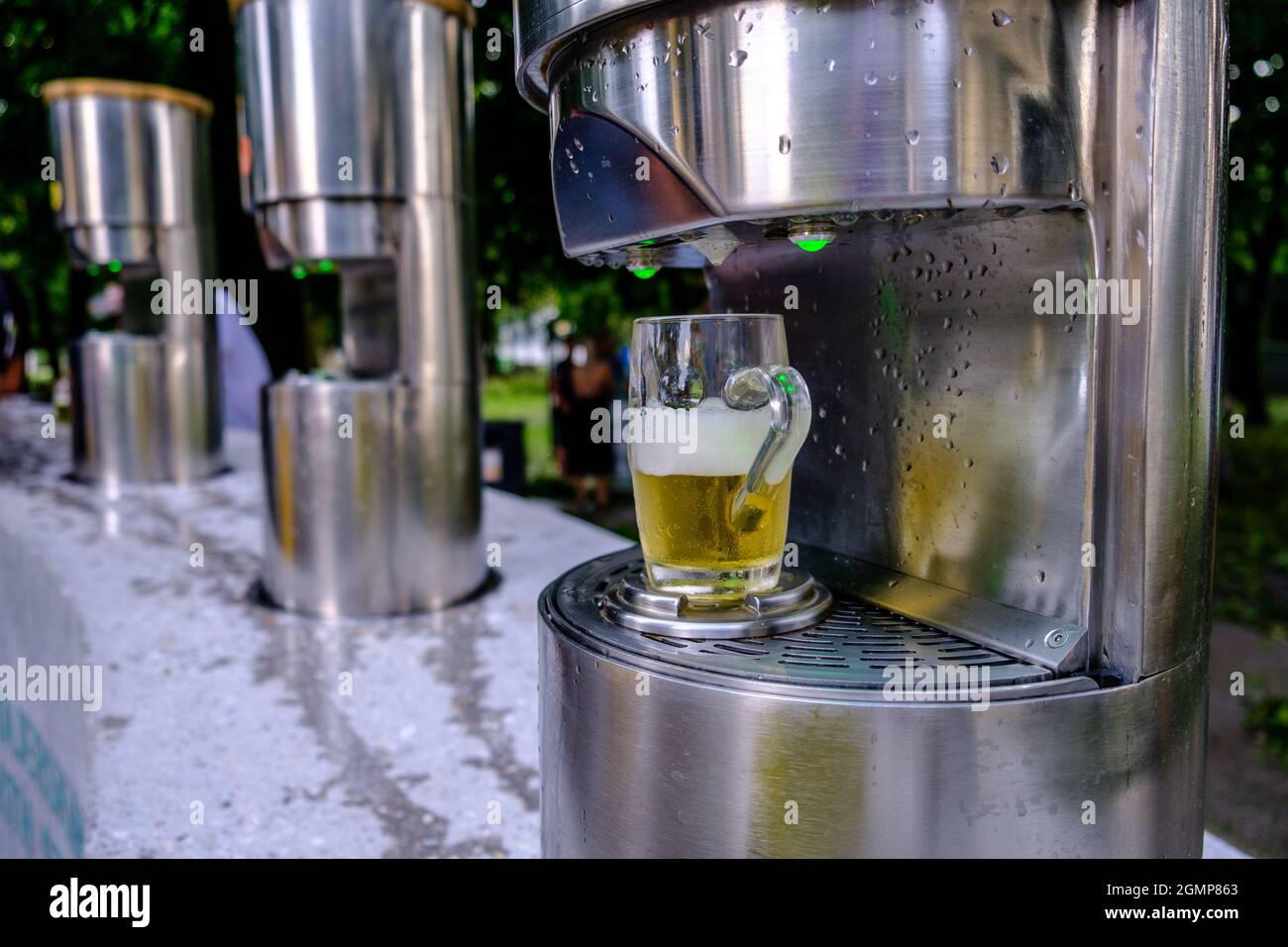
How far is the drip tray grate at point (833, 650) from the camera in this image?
3.14 feet

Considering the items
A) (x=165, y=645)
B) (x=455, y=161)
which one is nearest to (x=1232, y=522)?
(x=455, y=161)

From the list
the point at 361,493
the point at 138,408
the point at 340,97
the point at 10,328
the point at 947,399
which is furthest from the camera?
the point at 10,328

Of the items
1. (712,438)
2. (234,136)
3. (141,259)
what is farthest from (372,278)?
(234,136)

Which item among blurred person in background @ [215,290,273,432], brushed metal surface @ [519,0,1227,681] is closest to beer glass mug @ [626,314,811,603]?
brushed metal surface @ [519,0,1227,681]

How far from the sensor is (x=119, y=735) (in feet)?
7.36

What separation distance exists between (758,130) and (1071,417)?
1.35 feet

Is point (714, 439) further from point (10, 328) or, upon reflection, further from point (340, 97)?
point (10, 328)

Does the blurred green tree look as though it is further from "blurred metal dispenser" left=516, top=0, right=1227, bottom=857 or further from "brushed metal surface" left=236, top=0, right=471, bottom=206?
"brushed metal surface" left=236, top=0, right=471, bottom=206

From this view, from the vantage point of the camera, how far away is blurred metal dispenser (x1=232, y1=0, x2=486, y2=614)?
2988mm

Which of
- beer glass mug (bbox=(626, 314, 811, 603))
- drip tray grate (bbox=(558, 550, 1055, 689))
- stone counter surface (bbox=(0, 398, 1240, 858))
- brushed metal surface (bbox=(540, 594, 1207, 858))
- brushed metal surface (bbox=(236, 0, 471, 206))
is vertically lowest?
stone counter surface (bbox=(0, 398, 1240, 858))

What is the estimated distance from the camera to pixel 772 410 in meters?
1.05

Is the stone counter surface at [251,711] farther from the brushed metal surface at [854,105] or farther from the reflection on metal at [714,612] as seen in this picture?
the brushed metal surface at [854,105]

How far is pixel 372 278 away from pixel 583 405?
4689mm

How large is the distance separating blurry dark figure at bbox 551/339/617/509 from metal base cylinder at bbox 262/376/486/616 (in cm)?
478
